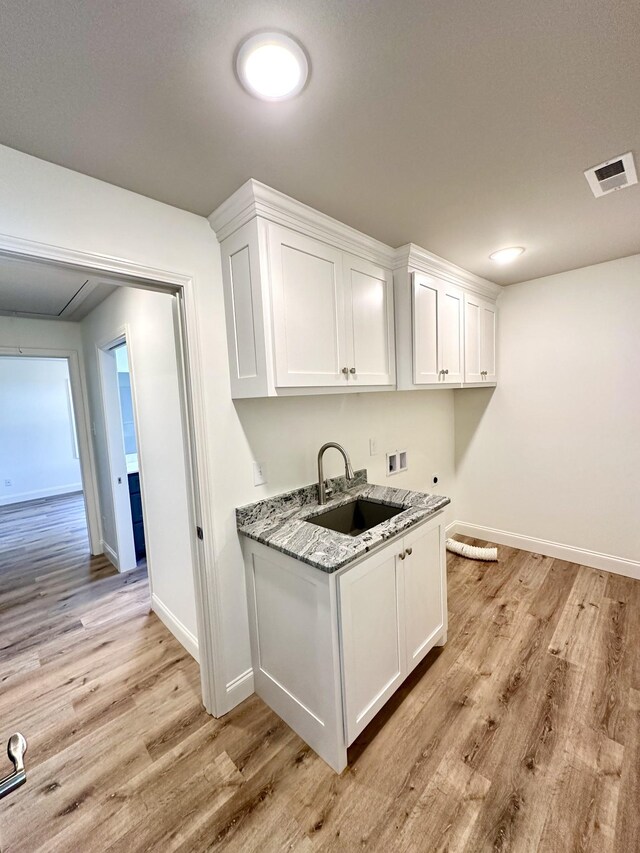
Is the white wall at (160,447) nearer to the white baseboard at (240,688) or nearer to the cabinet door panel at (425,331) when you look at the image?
the white baseboard at (240,688)

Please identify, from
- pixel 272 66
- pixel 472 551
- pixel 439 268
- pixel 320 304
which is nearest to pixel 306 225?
pixel 320 304

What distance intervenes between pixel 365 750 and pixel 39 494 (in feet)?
22.3

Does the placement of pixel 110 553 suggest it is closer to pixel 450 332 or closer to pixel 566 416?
pixel 450 332

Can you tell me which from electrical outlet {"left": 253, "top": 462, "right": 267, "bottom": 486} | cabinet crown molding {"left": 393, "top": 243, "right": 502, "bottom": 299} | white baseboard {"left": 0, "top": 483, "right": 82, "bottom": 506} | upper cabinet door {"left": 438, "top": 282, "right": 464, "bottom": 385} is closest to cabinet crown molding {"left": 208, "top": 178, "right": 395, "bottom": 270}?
cabinet crown molding {"left": 393, "top": 243, "right": 502, "bottom": 299}

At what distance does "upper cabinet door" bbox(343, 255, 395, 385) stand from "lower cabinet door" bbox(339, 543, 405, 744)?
3.14 feet

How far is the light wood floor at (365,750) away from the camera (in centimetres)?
122

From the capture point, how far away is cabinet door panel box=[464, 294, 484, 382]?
2674 millimetres

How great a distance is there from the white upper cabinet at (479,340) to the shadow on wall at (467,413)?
237 millimetres

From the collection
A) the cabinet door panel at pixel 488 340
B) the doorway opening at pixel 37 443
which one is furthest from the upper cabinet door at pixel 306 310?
the doorway opening at pixel 37 443

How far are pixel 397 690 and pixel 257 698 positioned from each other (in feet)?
2.43

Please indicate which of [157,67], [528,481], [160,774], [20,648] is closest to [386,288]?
[157,67]

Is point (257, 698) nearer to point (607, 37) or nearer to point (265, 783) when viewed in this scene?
point (265, 783)

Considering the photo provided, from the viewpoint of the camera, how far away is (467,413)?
341 centimetres

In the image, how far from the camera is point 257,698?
182 centimetres
